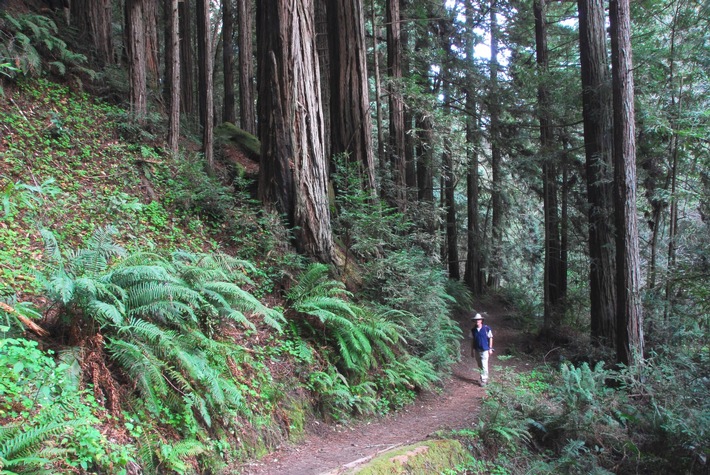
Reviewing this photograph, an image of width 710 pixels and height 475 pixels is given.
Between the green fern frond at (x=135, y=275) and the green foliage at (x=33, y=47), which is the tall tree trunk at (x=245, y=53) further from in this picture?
the green fern frond at (x=135, y=275)

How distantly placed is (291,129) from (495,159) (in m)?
11.9

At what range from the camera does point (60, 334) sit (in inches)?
154

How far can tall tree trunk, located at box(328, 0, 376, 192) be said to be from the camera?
10.7 m

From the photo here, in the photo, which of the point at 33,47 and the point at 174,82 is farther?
the point at 33,47

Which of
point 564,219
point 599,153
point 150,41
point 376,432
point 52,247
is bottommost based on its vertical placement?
point 376,432

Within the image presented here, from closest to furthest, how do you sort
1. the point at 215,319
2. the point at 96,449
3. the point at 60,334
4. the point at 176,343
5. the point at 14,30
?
the point at 96,449 < the point at 60,334 < the point at 176,343 < the point at 215,319 < the point at 14,30

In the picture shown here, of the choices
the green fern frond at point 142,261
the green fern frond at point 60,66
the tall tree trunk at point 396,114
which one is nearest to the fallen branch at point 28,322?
the green fern frond at point 142,261

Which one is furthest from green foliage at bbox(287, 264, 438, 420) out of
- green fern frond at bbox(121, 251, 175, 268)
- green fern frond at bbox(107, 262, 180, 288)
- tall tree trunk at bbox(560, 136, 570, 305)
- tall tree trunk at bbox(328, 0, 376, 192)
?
tall tree trunk at bbox(560, 136, 570, 305)

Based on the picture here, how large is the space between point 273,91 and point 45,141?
4039 millimetres

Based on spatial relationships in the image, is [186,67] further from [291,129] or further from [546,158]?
[546,158]

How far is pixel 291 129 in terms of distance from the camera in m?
8.35

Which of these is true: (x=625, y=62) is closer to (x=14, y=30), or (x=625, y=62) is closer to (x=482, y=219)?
(x=14, y=30)

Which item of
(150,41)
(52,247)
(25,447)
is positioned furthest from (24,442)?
(150,41)

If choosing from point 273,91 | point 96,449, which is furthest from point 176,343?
point 273,91
